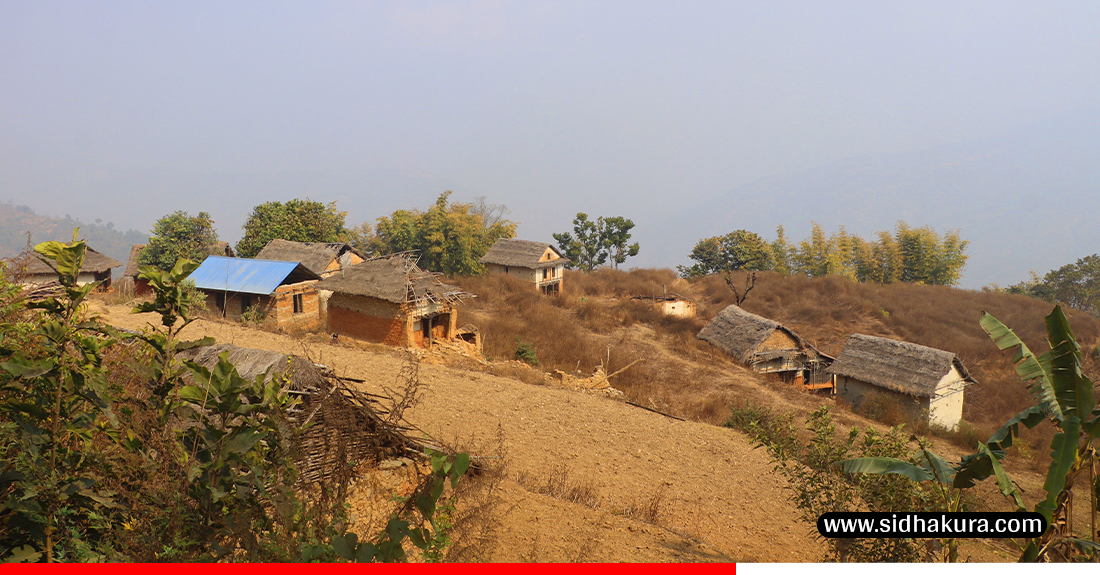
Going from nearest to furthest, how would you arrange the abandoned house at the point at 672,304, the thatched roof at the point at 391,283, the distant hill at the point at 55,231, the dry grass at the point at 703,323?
the dry grass at the point at 703,323, the thatched roof at the point at 391,283, the abandoned house at the point at 672,304, the distant hill at the point at 55,231

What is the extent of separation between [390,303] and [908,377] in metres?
17.6

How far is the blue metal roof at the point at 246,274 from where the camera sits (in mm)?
21219

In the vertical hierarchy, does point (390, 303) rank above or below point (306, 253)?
below

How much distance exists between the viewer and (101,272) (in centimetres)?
2898

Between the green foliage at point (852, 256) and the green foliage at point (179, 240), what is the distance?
3820 cm

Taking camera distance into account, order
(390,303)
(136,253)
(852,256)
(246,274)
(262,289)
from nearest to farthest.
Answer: (390,303) → (262,289) → (246,274) → (136,253) → (852,256)

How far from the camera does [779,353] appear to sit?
2331 cm

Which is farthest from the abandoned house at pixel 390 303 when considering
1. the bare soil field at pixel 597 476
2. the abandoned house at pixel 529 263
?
the abandoned house at pixel 529 263

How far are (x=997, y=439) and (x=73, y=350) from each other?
7.71 meters

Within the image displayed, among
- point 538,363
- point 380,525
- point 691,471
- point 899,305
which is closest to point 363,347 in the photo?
point 538,363

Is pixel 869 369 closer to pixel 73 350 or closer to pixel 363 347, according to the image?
pixel 363 347

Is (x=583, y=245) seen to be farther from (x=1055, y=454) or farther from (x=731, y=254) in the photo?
(x=1055, y=454)

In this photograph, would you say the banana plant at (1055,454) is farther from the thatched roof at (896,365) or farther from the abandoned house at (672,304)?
the abandoned house at (672,304)

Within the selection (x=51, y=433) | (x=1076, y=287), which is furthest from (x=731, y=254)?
(x=51, y=433)
